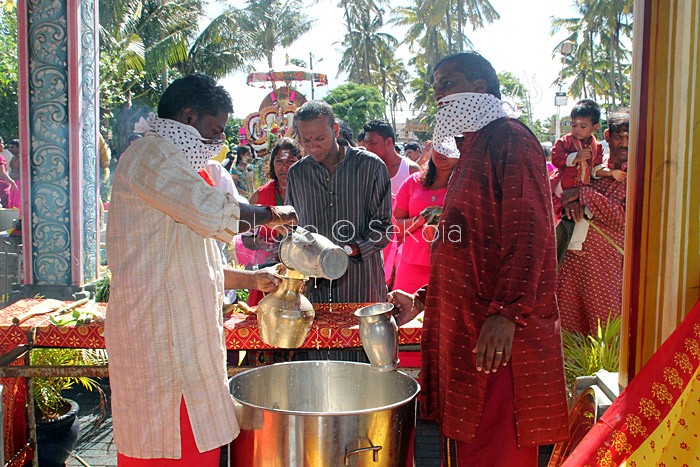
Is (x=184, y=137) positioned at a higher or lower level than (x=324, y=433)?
higher

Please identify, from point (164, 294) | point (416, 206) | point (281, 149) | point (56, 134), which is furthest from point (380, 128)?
point (164, 294)

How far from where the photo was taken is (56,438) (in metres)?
3.61

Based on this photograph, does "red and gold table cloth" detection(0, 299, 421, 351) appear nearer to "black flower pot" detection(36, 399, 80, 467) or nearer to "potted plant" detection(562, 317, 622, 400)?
"black flower pot" detection(36, 399, 80, 467)

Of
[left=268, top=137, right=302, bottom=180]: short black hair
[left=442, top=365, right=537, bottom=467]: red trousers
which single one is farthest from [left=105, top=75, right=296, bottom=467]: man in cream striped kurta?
[left=268, top=137, right=302, bottom=180]: short black hair

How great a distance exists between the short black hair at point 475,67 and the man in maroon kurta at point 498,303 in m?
0.09

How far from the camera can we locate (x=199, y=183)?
2018mm

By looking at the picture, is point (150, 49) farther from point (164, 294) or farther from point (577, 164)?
point (164, 294)

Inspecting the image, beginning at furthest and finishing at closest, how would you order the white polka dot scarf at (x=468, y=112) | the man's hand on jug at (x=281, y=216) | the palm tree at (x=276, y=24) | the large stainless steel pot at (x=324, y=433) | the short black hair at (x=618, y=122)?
the palm tree at (x=276, y=24) → the short black hair at (x=618, y=122) → the man's hand on jug at (x=281, y=216) → the white polka dot scarf at (x=468, y=112) → the large stainless steel pot at (x=324, y=433)

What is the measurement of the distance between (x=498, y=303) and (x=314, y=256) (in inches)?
26.5

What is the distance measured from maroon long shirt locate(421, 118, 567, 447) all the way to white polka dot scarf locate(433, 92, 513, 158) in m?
0.04

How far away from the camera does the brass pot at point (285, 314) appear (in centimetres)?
255

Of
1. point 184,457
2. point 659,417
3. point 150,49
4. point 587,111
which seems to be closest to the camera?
point 659,417

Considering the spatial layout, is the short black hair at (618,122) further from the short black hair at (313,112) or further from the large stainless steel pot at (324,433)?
the large stainless steel pot at (324,433)

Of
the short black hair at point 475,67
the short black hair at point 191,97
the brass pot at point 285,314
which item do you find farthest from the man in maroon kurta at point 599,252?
the short black hair at point 191,97
